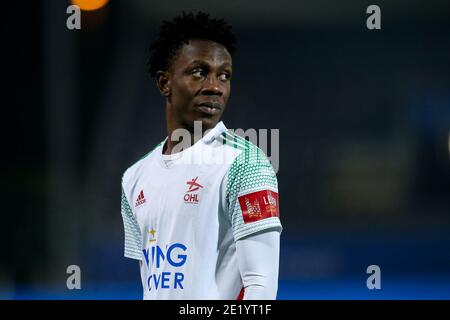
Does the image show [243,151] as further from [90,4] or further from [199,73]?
[90,4]

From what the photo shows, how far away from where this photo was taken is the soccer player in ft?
8.88

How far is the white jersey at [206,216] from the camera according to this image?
2742 millimetres

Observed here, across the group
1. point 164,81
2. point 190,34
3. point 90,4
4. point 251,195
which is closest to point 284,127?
point 90,4

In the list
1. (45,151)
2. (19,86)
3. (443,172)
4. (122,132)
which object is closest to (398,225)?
(443,172)

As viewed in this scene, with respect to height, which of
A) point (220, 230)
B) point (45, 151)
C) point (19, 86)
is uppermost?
point (19, 86)

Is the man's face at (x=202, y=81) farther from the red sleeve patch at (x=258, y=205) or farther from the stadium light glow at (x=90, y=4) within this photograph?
the stadium light glow at (x=90, y=4)

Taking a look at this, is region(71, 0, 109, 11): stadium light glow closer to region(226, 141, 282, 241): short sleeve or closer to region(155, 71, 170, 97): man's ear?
region(155, 71, 170, 97): man's ear

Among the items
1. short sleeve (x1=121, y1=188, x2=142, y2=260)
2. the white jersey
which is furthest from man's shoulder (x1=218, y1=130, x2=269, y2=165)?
short sleeve (x1=121, y1=188, x2=142, y2=260)

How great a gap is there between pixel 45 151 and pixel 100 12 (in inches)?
43.7

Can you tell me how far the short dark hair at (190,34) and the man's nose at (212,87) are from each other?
0.16 metres

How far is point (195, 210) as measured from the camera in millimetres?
2836

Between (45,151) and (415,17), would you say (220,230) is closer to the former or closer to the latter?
(45,151)

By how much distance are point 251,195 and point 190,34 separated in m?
0.70

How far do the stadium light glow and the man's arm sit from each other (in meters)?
3.37
